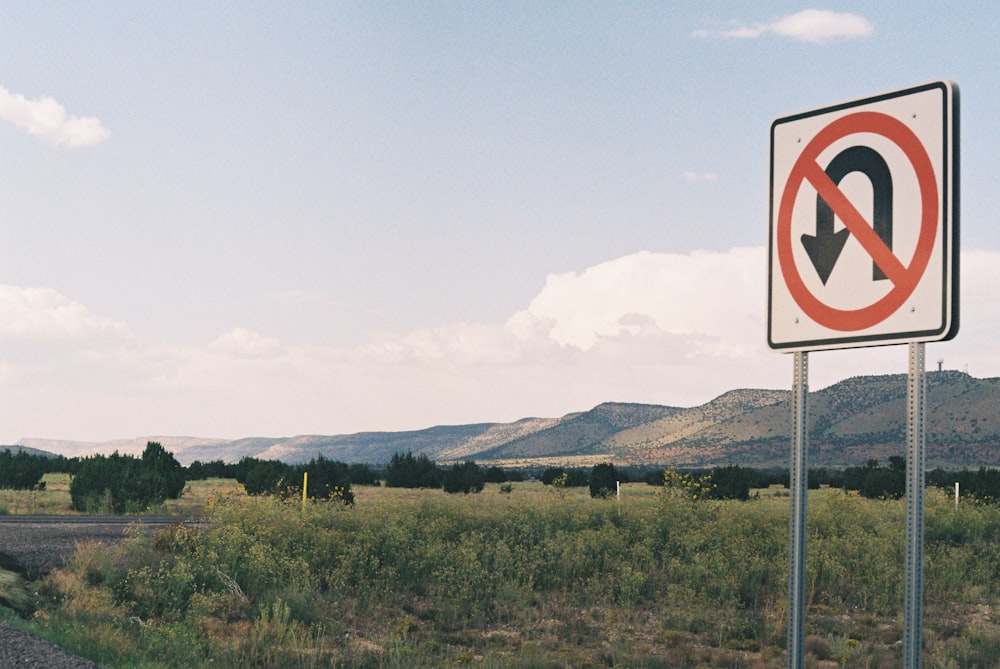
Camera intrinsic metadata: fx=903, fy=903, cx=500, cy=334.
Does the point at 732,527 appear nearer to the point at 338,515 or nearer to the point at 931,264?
the point at 338,515

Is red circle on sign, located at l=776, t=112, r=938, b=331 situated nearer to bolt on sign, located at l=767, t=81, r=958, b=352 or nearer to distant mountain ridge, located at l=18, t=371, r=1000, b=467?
bolt on sign, located at l=767, t=81, r=958, b=352

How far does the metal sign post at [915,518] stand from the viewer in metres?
3.88

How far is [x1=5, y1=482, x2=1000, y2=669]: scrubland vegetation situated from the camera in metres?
10.9

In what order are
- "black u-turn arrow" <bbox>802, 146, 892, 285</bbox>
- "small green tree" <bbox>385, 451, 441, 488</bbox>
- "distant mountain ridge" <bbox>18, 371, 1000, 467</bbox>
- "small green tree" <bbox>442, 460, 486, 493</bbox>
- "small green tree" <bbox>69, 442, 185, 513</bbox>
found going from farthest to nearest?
1. "distant mountain ridge" <bbox>18, 371, 1000, 467</bbox>
2. "small green tree" <bbox>385, 451, 441, 488</bbox>
3. "small green tree" <bbox>442, 460, 486, 493</bbox>
4. "small green tree" <bbox>69, 442, 185, 513</bbox>
5. "black u-turn arrow" <bbox>802, 146, 892, 285</bbox>

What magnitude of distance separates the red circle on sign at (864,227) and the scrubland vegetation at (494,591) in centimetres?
685

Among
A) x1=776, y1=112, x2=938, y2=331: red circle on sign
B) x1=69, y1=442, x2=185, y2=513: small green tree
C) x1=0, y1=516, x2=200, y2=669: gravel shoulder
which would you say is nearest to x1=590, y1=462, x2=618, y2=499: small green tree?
x1=69, y1=442, x2=185, y2=513: small green tree

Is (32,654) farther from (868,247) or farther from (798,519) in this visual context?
(868,247)

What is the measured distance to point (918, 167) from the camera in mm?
4012

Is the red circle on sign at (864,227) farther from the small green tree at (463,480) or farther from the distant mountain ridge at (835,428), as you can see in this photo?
the distant mountain ridge at (835,428)

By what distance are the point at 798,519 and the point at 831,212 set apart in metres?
1.51

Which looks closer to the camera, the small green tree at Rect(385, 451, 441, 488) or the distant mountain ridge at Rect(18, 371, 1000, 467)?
the small green tree at Rect(385, 451, 441, 488)

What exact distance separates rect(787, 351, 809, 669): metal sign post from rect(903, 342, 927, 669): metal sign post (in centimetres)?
55

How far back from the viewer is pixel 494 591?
14.1 m

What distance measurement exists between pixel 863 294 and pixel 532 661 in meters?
7.35
